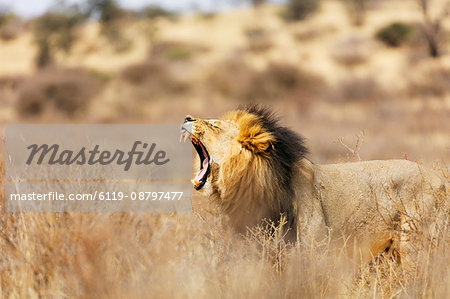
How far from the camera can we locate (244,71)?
3100 centimetres

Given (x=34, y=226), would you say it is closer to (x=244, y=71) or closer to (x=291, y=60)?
(x=244, y=71)

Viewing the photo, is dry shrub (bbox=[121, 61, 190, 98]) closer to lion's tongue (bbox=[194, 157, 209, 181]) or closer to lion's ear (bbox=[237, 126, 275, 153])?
lion's tongue (bbox=[194, 157, 209, 181])

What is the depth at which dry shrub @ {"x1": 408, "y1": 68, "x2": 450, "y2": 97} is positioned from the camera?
2448cm

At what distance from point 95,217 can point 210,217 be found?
135 centimetres

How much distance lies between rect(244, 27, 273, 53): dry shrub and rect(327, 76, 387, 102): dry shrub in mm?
12468

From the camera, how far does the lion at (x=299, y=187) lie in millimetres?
4566

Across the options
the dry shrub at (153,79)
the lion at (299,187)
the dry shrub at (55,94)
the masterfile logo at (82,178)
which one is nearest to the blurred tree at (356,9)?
the dry shrub at (153,79)

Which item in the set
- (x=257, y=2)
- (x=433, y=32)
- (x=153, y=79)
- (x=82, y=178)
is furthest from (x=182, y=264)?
(x=257, y=2)

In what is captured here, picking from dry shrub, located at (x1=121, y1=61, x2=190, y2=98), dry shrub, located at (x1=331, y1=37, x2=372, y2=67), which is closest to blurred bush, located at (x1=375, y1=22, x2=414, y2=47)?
dry shrub, located at (x1=331, y1=37, x2=372, y2=67)

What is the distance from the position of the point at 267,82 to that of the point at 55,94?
10.5 meters

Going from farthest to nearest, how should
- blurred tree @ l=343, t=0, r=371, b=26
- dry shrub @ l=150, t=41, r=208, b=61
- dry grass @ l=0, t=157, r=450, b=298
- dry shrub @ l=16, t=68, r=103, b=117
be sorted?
blurred tree @ l=343, t=0, r=371, b=26 → dry shrub @ l=150, t=41, r=208, b=61 → dry shrub @ l=16, t=68, r=103, b=117 → dry grass @ l=0, t=157, r=450, b=298

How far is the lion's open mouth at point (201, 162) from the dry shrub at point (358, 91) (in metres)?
21.5

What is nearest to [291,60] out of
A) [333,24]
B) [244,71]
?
[244,71]

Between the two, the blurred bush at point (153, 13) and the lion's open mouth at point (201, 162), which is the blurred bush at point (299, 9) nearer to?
the blurred bush at point (153, 13)
